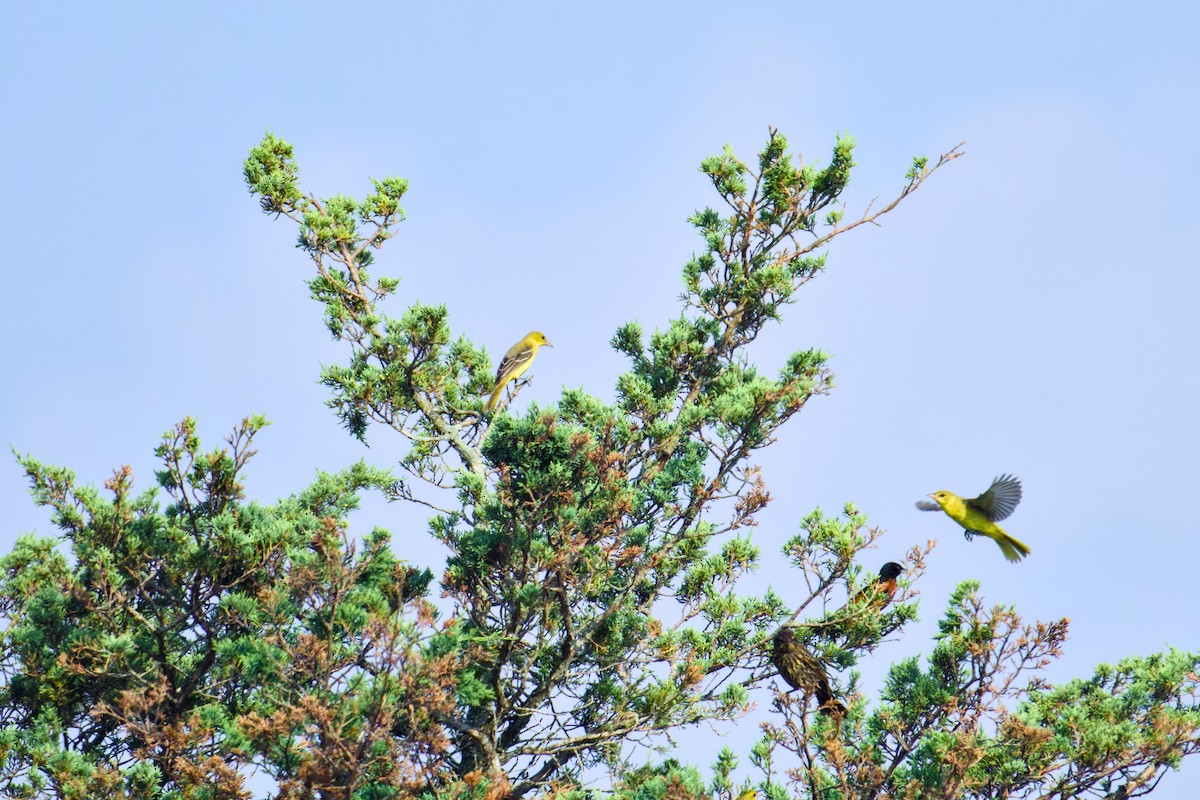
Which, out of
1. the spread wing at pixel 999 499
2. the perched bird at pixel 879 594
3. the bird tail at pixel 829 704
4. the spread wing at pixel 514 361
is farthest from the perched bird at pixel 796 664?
the spread wing at pixel 514 361

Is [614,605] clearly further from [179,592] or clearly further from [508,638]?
[179,592]

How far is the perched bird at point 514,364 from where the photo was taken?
1284 centimetres

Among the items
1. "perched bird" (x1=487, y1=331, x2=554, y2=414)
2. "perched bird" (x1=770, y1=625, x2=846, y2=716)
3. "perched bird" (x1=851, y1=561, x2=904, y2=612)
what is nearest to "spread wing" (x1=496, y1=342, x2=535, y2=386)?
A: "perched bird" (x1=487, y1=331, x2=554, y2=414)

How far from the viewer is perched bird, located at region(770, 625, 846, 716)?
11070mm

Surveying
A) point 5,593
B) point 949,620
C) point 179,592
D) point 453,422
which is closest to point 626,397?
point 453,422

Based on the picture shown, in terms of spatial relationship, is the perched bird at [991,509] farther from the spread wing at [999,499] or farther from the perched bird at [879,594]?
the perched bird at [879,594]

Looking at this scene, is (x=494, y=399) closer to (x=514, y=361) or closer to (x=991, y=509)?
(x=514, y=361)

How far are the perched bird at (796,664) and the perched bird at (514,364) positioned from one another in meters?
3.34

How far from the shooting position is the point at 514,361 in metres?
13.4

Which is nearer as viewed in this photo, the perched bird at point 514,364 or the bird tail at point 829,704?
the bird tail at point 829,704

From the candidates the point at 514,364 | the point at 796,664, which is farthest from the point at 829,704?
the point at 514,364

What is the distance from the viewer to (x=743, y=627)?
435 inches

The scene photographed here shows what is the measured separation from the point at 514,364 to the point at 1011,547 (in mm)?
4884

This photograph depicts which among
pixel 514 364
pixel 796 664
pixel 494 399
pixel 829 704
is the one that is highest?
pixel 514 364
